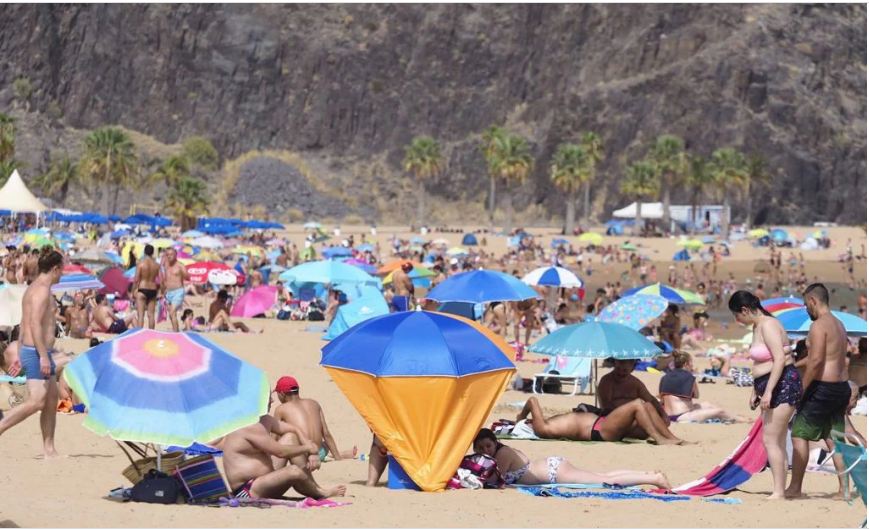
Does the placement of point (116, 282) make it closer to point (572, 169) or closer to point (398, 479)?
point (398, 479)

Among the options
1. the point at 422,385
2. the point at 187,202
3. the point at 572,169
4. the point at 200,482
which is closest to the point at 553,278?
the point at 422,385

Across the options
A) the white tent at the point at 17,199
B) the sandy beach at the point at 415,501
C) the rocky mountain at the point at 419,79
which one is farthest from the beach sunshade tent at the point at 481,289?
the rocky mountain at the point at 419,79

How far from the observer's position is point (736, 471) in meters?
9.38

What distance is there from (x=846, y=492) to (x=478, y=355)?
8.55 feet

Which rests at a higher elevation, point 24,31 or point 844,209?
point 24,31

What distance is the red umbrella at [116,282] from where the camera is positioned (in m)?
25.9

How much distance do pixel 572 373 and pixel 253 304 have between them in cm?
1183

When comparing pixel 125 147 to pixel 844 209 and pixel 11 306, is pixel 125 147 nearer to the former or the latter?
pixel 844 209

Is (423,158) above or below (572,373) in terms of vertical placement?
above

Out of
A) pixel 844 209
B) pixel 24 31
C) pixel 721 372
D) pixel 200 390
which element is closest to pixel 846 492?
pixel 200 390

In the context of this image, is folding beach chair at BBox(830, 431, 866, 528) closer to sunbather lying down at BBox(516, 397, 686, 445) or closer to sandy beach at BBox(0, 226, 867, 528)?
sandy beach at BBox(0, 226, 867, 528)

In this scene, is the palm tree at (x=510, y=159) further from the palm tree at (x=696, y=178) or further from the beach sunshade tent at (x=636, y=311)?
the beach sunshade tent at (x=636, y=311)

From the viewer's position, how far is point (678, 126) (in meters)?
97.4

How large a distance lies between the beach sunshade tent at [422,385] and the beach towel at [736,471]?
4.63 ft
